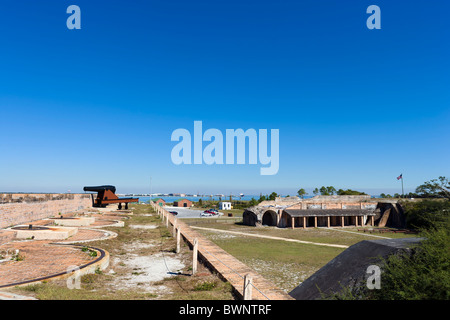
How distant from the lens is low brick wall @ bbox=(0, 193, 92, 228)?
16688 millimetres

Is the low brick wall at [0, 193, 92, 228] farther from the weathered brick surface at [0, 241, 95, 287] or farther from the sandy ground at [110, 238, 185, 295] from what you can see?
the sandy ground at [110, 238, 185, 295]

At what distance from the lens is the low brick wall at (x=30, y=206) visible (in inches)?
657

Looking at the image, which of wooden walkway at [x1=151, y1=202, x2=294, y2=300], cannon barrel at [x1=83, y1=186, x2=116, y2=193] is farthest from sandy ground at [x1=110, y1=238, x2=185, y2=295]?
cannon barrel at [x1=83, y1=186, x2=116, y2=193]

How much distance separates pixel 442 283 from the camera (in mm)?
4871

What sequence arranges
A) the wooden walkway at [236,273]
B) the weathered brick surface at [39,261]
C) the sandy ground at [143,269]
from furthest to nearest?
the sandy ground at [143,269] → the weathered brick surface at [39,261] → the wooden walkway at [236,273]

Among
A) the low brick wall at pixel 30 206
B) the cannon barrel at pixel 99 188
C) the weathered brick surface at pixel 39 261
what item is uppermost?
the cannon barrel at pixel 99 188

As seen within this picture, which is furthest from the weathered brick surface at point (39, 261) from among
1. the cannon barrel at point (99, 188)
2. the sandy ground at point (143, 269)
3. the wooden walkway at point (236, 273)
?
the cannon barrel at point (99, 188)

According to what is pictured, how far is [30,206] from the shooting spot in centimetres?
1977

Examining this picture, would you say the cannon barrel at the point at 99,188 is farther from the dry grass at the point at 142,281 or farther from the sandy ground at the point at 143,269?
the sandy ground at the point at 143,269

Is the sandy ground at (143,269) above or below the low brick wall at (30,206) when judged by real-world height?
below
